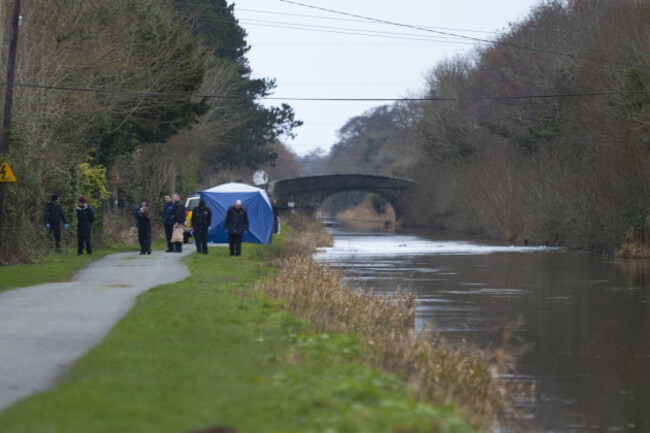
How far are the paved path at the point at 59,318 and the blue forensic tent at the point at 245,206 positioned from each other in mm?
13188

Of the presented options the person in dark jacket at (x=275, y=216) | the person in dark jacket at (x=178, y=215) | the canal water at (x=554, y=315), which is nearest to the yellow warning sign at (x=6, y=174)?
the person in dark jacket at (x=178, y=215)

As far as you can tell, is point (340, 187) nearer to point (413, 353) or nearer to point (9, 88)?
point (9, 88)

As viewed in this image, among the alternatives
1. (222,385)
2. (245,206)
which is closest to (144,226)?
(245,206)

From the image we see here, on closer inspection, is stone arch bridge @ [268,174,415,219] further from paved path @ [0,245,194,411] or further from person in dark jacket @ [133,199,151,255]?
paved path @ [0,245,194,411]

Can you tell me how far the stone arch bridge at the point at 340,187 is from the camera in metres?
93.8

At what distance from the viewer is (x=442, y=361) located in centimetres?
1318

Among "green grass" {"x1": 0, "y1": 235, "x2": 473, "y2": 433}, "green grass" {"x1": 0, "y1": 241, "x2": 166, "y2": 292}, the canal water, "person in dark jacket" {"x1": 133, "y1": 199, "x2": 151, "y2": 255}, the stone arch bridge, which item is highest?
the stone arch bridge

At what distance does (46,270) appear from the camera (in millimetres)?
25344

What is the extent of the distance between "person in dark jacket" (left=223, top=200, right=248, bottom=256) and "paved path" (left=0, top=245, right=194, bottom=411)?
16.9 feet

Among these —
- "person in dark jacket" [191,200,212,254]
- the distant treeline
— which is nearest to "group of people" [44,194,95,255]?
"person in dark jacket" [191,200,212,254]

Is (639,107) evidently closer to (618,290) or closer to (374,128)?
(618,290)

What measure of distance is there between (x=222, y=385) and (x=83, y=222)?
2339 cm

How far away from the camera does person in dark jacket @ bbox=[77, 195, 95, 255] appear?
3177 cm

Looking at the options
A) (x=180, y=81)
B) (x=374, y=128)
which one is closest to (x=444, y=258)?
(x=180, y=81)
